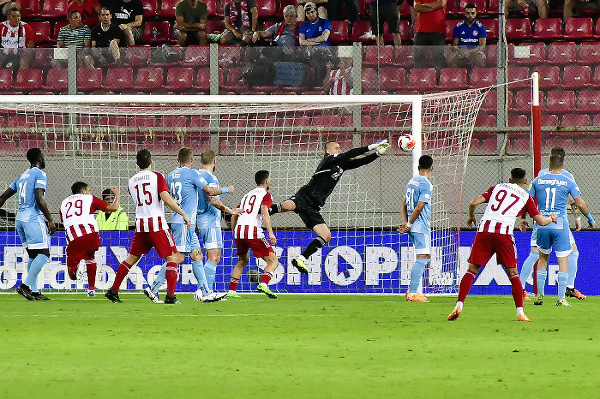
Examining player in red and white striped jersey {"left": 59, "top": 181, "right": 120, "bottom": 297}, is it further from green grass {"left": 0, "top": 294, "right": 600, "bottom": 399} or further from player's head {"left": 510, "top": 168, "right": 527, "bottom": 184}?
player's head {"left": 510, "top": 168, "right": 527, "bottom": 184}

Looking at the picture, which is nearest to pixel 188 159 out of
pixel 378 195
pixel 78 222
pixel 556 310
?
pixel 78 222

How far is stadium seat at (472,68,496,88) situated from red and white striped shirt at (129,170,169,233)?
5895 mm

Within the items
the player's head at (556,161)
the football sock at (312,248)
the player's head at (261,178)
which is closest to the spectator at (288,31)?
the player's head at (261,178)

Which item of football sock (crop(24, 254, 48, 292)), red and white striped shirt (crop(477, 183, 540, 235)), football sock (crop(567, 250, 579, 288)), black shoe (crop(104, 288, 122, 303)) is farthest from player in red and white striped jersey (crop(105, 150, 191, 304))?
football sock (crop(567, 250, 579, 288))

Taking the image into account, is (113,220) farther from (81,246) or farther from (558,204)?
(558,204)

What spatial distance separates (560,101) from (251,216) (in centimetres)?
556

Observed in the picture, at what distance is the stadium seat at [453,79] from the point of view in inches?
619

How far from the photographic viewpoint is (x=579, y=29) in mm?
18359

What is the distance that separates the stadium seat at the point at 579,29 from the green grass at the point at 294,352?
25.4 feet

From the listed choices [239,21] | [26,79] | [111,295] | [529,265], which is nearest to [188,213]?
[111,295]

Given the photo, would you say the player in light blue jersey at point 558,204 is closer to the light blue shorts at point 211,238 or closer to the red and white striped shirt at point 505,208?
the red and white striped shirt at point 505,208

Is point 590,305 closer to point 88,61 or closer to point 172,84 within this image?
point 172,84

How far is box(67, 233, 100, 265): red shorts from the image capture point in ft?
44.0

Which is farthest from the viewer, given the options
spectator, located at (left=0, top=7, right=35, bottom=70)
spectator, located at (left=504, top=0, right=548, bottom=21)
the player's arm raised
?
spectator, located at (left=504, top=0, right=548, bottom=21)
